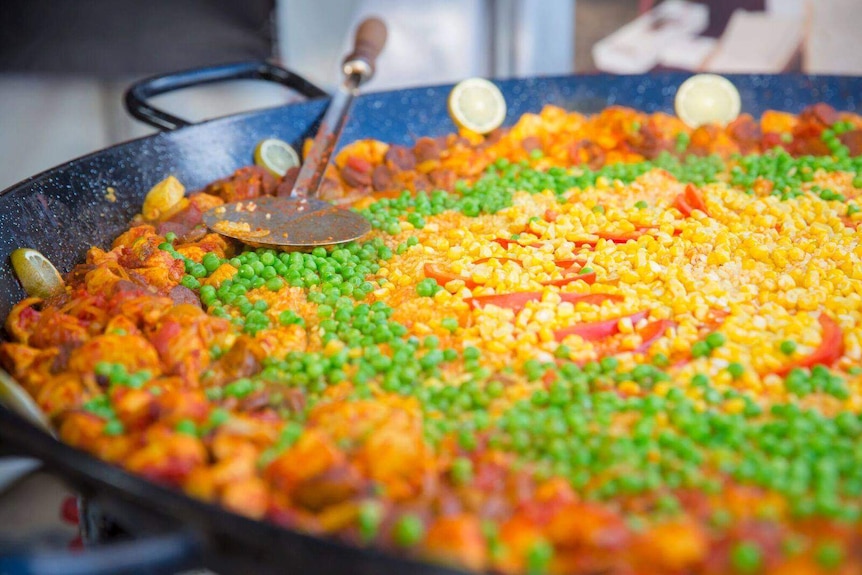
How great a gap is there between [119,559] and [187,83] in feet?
8.26

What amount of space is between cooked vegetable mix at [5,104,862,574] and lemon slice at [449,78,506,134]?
35cm

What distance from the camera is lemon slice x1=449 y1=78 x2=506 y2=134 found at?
3.76 metres

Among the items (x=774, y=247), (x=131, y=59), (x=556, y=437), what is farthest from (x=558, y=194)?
(x=131, y=59)

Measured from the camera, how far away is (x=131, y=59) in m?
4.82

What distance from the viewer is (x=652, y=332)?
216 centimetres

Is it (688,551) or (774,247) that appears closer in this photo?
→ (688,551)

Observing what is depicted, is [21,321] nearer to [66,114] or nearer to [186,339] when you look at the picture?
[186,339]

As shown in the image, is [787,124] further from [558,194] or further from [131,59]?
[131,59]

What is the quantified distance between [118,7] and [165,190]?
231 cm

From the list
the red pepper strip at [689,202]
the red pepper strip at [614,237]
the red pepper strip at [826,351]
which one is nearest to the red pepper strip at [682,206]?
the red pepper strip at [689,202]

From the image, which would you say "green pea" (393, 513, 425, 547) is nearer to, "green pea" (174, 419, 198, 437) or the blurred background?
"green pea" (174, 419, 198, 437)

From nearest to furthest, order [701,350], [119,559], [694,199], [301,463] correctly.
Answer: [119,559] → [301,463] → [701,350] → [694,199]

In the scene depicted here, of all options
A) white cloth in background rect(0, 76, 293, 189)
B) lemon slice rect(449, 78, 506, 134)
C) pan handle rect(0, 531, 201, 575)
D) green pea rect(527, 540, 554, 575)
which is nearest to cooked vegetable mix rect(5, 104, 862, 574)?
green pea rect(527, 540, 554, 575)

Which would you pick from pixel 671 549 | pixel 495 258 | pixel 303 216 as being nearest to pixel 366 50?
pixel 303 216
